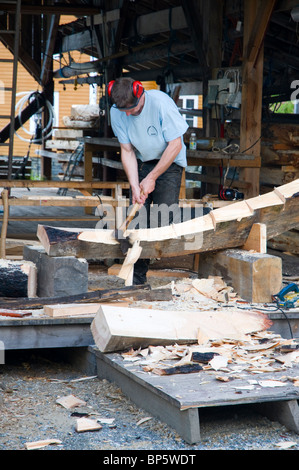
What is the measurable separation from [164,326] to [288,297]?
120cm

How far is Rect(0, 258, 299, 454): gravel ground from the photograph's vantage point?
10.9 feet

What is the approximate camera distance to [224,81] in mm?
8641

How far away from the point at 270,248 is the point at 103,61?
4685 mm

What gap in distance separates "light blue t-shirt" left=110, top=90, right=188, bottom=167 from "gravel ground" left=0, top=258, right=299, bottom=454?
86.7 inches

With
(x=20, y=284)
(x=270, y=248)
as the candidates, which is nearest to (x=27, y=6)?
(x=270, y=248)

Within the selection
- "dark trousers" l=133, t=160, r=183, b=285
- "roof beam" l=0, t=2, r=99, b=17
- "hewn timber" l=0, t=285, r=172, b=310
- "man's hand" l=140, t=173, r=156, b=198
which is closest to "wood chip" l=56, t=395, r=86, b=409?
"hewn timber" l=0, t=285, r=172, b=310

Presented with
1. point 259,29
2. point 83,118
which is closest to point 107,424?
point 259,29

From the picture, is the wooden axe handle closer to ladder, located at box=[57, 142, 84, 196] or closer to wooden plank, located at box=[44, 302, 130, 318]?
wooden plank, located at box=[44, 302, 130, 318]

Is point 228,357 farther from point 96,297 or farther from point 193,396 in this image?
point 96,297

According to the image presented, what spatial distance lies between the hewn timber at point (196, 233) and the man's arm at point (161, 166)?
436 mm

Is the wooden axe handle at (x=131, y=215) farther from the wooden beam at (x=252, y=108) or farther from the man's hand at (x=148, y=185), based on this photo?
the wooden beam at (x=252, y=108)

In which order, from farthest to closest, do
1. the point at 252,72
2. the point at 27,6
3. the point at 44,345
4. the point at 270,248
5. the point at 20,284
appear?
1. the point at 27,6
2. the point at 270,248
3. the point at 252,72
4. the point at 20,284
5. the point at 44,345

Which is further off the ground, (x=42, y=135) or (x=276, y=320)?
(x=42, y=135)
